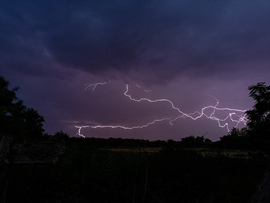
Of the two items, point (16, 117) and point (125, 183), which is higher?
point (16, 117)

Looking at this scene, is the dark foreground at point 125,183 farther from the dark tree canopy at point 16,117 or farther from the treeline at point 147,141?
the dark tree canopy at point 16,117

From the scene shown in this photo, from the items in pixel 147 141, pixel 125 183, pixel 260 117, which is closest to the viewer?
pixel 125 183

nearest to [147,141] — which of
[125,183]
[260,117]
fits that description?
[260,117]

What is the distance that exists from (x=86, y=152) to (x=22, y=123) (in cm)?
1872

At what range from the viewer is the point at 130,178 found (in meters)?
4.69

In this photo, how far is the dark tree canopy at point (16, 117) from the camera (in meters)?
20.3

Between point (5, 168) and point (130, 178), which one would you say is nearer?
point (5, 168)

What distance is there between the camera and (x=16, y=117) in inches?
874

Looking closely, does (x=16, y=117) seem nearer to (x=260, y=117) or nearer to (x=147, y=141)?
(x=147, y=141)

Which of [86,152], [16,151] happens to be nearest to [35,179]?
[86,152]

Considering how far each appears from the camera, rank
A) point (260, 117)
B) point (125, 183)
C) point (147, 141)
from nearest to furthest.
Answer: point (125, 183) < point (260, 117) < point (147, 141)

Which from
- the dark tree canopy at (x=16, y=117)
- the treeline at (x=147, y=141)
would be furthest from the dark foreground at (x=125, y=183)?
the dark tree canopy at (x=16, y=117)

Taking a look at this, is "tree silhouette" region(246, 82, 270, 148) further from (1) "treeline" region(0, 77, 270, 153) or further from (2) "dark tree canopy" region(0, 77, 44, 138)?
(2) "dark tree canopy" region(0, 77, 44, 138)

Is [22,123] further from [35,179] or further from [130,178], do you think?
[130,178]
